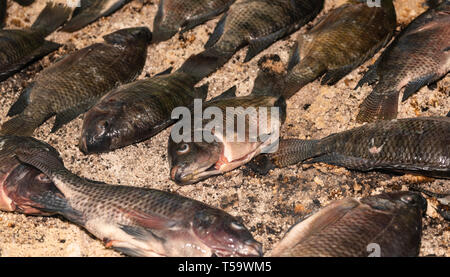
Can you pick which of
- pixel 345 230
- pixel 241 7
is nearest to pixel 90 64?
pixel 241 7

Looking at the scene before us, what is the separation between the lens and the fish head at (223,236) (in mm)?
3447

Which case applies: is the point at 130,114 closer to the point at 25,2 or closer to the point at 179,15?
the point at 179,15

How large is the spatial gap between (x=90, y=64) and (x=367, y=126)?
276cm

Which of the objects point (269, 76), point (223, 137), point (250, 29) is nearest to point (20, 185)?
point (223, 137)

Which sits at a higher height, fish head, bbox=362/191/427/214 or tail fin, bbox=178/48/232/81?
tail fin, bbox=178/48/232/81

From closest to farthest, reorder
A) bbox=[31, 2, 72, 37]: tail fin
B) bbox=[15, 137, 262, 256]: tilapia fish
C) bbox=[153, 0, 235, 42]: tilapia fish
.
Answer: bbox=[15, 137, 262, 256]: tilapia fish, bbox=[153, 0, 235, 42]: tilapia fish, bbox=[31, 2, 72, 37]: tail fin

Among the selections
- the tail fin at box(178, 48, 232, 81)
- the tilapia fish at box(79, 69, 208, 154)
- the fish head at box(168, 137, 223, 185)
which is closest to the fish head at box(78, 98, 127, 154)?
the tilapia fish at box(79, 69, 208, 154)

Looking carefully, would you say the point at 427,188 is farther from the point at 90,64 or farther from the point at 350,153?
the point at 90,64

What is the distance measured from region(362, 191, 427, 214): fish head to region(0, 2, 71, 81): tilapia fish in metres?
3.76

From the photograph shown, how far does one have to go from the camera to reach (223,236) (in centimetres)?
349

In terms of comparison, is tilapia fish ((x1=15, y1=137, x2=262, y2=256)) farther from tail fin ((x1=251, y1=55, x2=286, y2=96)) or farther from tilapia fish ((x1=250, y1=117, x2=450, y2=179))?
tail fin ((x1=251, y1=55, x2=286, y2=96))

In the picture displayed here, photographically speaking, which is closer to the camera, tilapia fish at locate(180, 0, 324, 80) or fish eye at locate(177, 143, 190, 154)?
fish eye at locate(177, 143, 190, 154)

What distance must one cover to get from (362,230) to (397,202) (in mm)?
461

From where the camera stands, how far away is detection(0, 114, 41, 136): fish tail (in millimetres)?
4574
